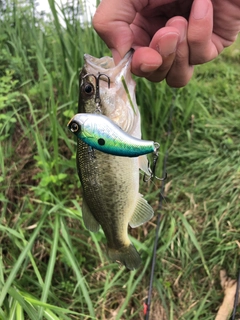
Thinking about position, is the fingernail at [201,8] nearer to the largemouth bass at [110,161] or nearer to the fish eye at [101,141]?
the largemouth bass at [110,161]

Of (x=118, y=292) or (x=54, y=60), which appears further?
(x=54, y=60)

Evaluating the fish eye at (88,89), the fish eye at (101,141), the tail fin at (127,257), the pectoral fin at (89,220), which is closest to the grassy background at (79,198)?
the tail fin at (127,257)

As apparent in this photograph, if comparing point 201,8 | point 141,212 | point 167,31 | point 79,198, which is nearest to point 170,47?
point 167,31

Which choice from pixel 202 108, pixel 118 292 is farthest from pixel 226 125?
pixel 118 292

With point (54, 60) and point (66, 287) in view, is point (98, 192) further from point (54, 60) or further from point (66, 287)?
point (54, 60)

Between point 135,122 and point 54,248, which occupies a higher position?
point 135,122

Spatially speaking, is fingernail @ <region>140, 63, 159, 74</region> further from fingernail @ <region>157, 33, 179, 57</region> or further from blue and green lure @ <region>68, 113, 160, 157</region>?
blue and green lure @ <region>68, 113, 160, 157</region>
